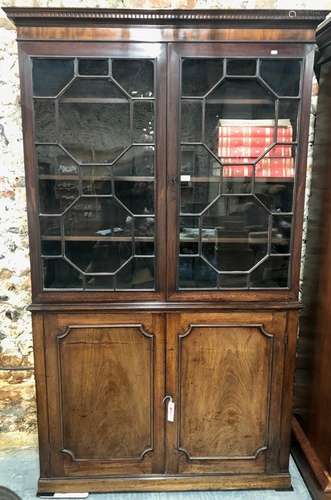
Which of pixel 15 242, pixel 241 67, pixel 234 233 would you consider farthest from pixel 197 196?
pixel 15 242

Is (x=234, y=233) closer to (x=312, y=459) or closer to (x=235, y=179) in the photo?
(x=235, y=179)

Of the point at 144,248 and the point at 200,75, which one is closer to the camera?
the point at 200,75

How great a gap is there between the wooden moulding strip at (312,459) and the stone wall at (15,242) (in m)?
1.48

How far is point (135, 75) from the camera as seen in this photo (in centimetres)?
162

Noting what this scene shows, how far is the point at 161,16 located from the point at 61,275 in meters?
1.16

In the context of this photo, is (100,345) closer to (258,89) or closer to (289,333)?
(289,333)

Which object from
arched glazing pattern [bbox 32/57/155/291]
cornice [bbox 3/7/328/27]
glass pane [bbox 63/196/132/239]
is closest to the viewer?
cornice [bbox 3/7/328/27]

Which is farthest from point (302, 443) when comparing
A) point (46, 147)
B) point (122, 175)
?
point (46, 147)

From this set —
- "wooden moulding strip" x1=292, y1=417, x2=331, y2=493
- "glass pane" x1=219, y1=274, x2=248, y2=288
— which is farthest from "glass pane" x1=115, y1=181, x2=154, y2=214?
"wooden moulding strip" x1=292, y1=417, x2=331, y2=493

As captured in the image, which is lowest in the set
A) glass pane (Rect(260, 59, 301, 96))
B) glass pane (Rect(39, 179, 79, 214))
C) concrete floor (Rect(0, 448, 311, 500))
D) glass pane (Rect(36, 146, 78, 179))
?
concrete floor (Rect(0, 448, 311, 500))

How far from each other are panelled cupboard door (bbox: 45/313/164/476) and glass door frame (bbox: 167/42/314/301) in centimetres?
28

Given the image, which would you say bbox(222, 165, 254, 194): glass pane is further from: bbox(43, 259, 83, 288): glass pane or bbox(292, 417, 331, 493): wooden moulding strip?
bbox(292, 417, 331, 493): wooden moulding strip

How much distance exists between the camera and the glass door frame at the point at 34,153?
157 centimetres

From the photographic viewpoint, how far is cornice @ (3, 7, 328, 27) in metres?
1.51
